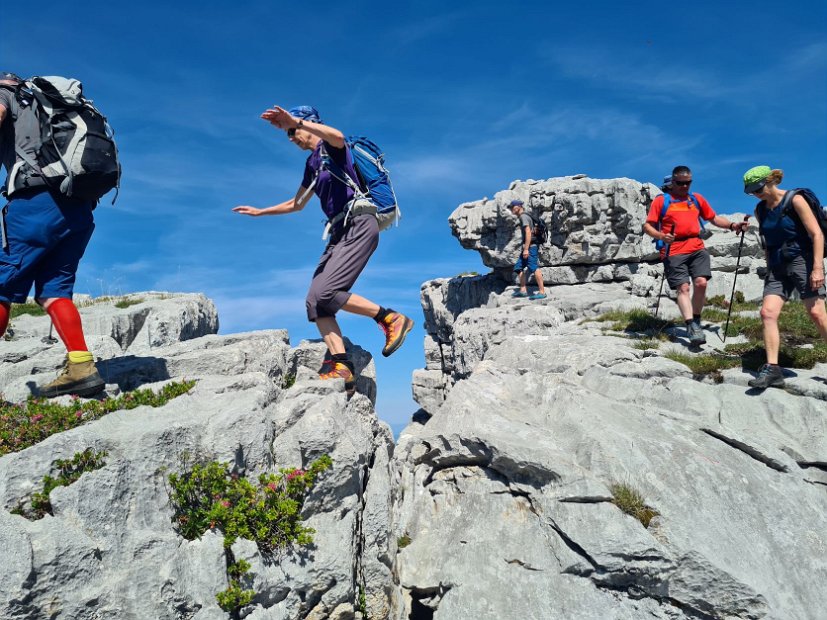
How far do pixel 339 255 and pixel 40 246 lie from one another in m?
3.84

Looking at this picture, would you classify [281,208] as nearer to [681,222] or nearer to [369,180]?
[369,180]

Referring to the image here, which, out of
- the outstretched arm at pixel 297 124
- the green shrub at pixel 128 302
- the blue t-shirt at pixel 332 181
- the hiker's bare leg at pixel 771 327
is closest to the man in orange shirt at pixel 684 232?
the hiker's bare leg at pixel 771 327

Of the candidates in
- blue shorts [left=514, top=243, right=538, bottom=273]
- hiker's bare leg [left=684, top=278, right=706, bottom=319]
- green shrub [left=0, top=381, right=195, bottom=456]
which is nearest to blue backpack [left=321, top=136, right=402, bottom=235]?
green shrub [left=0, top=381, right=195, bottom=456]

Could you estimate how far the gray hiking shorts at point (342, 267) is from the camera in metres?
8.49

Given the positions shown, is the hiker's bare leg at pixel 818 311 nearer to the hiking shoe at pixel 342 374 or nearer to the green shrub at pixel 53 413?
the hiking shoe at pixel 342 374

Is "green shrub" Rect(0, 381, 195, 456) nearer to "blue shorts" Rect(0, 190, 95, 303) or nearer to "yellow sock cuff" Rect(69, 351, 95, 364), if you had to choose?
"yellow sock cuff" Rect(69, 351, 95, 364)

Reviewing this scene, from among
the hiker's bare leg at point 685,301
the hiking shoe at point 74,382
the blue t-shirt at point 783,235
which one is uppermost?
the blue t-shirt at point 783,235

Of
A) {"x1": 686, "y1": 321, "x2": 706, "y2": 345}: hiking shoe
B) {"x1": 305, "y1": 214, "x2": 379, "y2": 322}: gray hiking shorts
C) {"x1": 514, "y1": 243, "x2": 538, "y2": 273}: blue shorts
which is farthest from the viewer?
{"x1": 514, "y1": 243, "x2": 538, "y2": 273}: blue shorts

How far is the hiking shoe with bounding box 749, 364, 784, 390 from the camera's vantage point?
28.1ft

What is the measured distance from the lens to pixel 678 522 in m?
6.46

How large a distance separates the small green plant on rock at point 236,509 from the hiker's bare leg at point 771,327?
7285 millimetres

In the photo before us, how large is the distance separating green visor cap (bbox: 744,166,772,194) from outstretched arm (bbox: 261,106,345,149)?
21.1 feet

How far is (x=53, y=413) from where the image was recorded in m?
6.61

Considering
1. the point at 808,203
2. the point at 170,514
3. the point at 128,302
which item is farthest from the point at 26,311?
the point at 808,203
